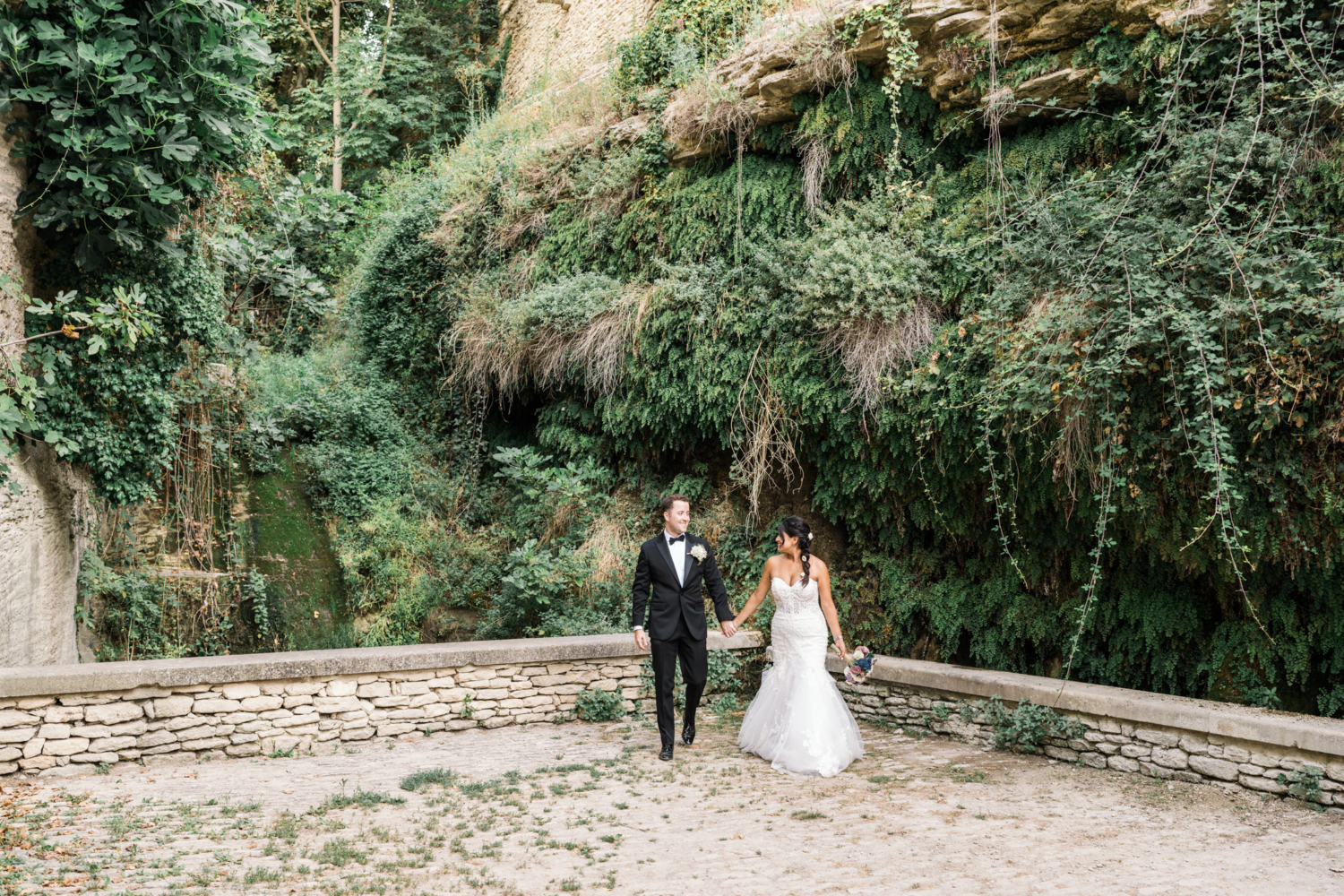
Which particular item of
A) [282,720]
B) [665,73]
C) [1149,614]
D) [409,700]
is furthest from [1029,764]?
[665,73]

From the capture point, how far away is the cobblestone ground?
400 centimetres

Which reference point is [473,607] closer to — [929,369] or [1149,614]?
[929,369]

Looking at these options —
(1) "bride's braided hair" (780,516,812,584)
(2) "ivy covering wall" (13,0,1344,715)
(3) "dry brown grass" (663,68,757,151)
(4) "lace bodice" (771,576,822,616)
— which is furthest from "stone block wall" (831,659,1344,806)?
(3) "dry brown grass" (663,68,757,151)

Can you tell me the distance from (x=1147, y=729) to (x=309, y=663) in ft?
19.2

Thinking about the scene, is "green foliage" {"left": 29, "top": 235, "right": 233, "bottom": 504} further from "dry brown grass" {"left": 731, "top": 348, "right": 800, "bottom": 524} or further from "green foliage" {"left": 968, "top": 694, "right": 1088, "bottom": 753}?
"green foliage" {"left": 968, "top": 694, "right": 1088, "bottom": 753}

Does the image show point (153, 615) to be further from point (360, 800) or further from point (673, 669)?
point (673, 669)

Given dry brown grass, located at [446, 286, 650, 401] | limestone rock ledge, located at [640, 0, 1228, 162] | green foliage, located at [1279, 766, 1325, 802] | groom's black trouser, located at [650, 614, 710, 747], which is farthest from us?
dry brown grass, located at [446, 286, 650, 401]

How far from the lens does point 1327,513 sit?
17.5ft

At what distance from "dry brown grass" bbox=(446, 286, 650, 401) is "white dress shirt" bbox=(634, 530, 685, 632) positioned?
3590 mm

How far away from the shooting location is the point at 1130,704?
19.4ft

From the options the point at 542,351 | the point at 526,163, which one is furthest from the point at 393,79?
the point at 542,351

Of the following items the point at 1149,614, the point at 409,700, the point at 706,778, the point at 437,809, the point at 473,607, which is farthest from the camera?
the point at 473,607

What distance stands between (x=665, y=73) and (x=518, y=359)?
3.93 m

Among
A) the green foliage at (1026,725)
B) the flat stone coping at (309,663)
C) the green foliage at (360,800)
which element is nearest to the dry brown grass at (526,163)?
the flat stone coping at (309,663)
